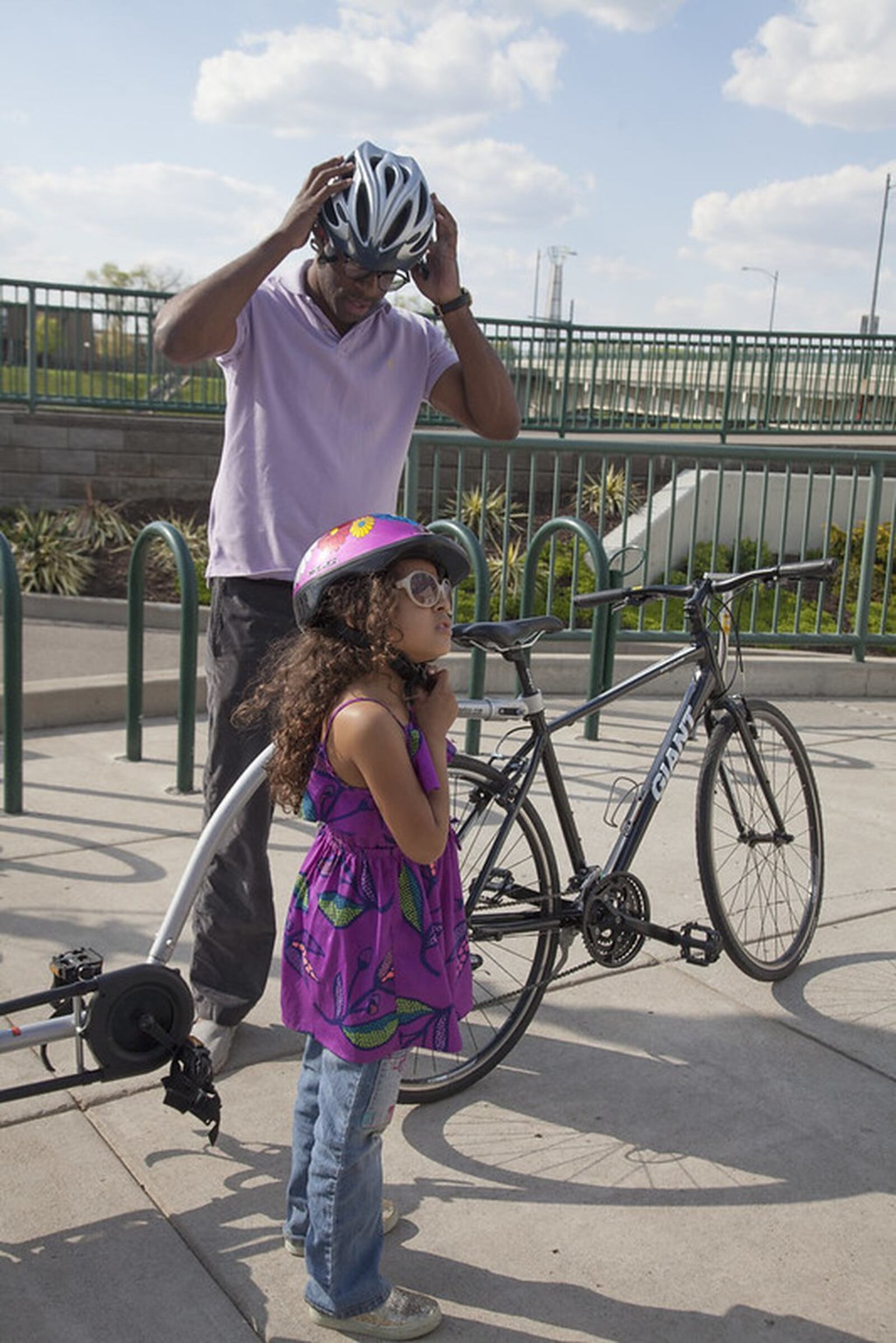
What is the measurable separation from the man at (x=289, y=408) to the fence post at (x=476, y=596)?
2.53m

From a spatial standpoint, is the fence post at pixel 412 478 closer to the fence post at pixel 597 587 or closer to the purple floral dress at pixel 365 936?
the fence post at pixel 597 587

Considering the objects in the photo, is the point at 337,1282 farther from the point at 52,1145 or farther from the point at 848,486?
the point at 848,486

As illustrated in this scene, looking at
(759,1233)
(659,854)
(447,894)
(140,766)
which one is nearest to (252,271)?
(447,894)

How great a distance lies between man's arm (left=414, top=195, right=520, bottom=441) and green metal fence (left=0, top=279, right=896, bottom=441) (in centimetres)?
1008

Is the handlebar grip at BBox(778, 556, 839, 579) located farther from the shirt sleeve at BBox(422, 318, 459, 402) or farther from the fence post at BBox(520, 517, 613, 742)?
the fence post at BBox(520, 517, 613, 742)

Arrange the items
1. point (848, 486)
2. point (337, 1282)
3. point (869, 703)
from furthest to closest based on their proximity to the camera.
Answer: point (848, 486) < point (869, 703) < point (337, 1282)

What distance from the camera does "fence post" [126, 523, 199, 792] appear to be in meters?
5.22

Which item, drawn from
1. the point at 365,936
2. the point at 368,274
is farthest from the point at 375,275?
the point at 365,936

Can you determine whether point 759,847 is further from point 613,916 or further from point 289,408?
point 289,408

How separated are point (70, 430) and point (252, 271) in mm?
10171

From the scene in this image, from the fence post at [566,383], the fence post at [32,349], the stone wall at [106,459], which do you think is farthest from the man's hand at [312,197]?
the fence post at [566,383]

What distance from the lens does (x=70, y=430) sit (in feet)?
41.2

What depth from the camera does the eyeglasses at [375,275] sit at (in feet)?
9.98

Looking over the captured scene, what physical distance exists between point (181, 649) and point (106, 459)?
8011mm
